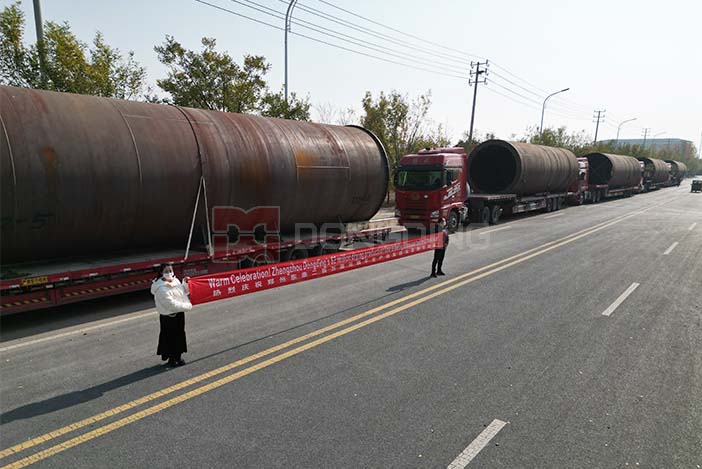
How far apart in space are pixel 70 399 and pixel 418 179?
15.1 m

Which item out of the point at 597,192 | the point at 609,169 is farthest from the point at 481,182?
the point at 609,169

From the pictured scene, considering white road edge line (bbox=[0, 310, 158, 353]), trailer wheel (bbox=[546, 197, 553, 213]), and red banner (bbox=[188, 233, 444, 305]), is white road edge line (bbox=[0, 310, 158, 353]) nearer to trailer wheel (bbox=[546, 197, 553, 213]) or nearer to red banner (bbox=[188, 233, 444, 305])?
red banner (bbox=[188, 233, 444, 305])

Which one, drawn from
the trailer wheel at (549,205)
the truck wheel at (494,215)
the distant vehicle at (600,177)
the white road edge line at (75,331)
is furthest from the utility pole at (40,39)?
the distant vehicle at (600,177)

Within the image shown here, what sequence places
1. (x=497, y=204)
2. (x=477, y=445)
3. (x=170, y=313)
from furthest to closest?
(x=497, y=204) → (x=170, y=313) → (x=477, y=445)

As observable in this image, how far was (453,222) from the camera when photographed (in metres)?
19.2

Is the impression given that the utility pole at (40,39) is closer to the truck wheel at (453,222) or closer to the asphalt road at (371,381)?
the asphalt road at (371,381)

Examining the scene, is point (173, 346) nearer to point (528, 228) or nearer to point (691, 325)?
point (691, 325)

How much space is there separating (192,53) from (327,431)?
21.9 meters

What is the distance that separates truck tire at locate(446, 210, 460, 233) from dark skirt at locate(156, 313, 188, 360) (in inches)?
572

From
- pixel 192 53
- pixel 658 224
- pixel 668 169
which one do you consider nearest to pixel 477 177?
pixel 658 224

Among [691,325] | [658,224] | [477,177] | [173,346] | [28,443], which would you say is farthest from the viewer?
[477,177]

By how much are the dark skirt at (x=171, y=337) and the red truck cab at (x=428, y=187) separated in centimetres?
1343

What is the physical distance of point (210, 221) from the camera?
9.73m

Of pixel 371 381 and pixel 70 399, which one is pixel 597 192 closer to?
pixel 371 381
